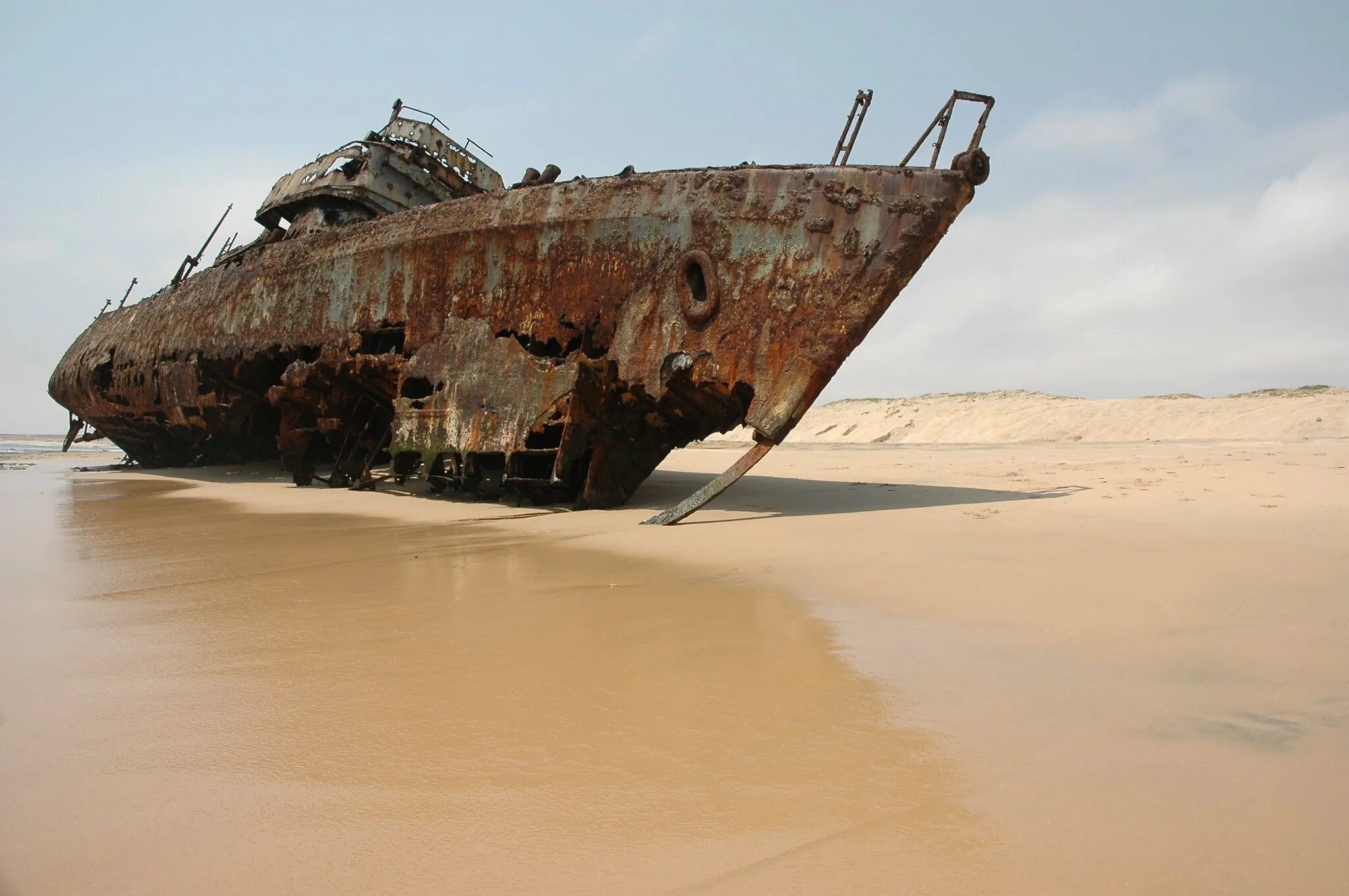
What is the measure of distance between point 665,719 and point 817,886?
2.14ft

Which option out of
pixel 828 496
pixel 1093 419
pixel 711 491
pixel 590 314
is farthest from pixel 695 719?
pixel 1093 419

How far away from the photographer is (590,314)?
568cm

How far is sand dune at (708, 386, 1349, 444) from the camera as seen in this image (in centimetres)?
1475

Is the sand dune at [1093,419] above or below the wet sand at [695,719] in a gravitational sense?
above

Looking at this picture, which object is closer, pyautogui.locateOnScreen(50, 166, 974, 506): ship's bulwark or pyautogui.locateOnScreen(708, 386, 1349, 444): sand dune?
pyautogui.locateOnScreen(50, 166, 974, 506): ship's bulwark

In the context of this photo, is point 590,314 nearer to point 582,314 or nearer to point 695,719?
point 582,314

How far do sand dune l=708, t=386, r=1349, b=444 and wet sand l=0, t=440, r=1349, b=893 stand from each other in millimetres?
13213

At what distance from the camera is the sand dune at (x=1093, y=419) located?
581 inches

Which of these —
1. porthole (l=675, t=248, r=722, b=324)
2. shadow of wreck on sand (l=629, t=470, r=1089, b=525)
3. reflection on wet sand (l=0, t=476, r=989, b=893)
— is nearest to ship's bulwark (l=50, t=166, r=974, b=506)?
porthole (l=675, t=248, r=722, b=324)

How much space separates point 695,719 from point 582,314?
4310mm

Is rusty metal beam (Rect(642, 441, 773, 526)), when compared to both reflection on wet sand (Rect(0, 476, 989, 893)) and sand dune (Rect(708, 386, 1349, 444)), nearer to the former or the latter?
reflection on wet sand (Rect(0, 476, 989, 893))

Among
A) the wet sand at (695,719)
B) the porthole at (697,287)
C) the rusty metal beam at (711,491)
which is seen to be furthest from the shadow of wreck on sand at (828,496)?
the wet sand at (695,719)

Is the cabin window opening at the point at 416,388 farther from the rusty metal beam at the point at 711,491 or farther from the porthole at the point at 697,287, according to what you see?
the rusty metal beam at the point at 711,491

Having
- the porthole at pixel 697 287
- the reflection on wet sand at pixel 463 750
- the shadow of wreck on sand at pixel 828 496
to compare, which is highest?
the porthole at pixel 697 287
